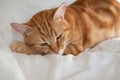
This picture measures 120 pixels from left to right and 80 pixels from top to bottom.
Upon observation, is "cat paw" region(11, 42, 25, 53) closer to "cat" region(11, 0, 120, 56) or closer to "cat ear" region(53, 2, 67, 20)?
"cat" region(11, 0, 120, 56)

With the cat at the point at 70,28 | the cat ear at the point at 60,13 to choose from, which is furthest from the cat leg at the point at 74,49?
the cat ear at the point at 60,13

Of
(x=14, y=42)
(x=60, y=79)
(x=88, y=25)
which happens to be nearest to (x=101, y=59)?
(x=60, y=79)

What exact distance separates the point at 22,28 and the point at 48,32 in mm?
118

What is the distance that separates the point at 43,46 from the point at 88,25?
0.87 ft

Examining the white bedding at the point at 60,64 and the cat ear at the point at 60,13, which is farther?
the cat ear at the point at 60,13

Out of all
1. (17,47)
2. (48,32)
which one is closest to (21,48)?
(17,47)

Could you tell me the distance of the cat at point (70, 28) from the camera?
1127 millimetres

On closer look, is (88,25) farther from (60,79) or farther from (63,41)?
(60,79)

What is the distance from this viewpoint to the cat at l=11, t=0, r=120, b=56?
1127mm

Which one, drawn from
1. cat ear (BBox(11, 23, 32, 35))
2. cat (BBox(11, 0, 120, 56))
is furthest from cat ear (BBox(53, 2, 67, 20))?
cat ear (BBox(11, 23, 32, 35))

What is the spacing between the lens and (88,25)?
1.25 metres

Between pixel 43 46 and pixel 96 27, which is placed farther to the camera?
pixel 96 27

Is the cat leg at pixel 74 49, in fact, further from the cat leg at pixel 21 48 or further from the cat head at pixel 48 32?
the cat leg at pixel 21 48

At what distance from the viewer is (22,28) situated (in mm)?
1137
